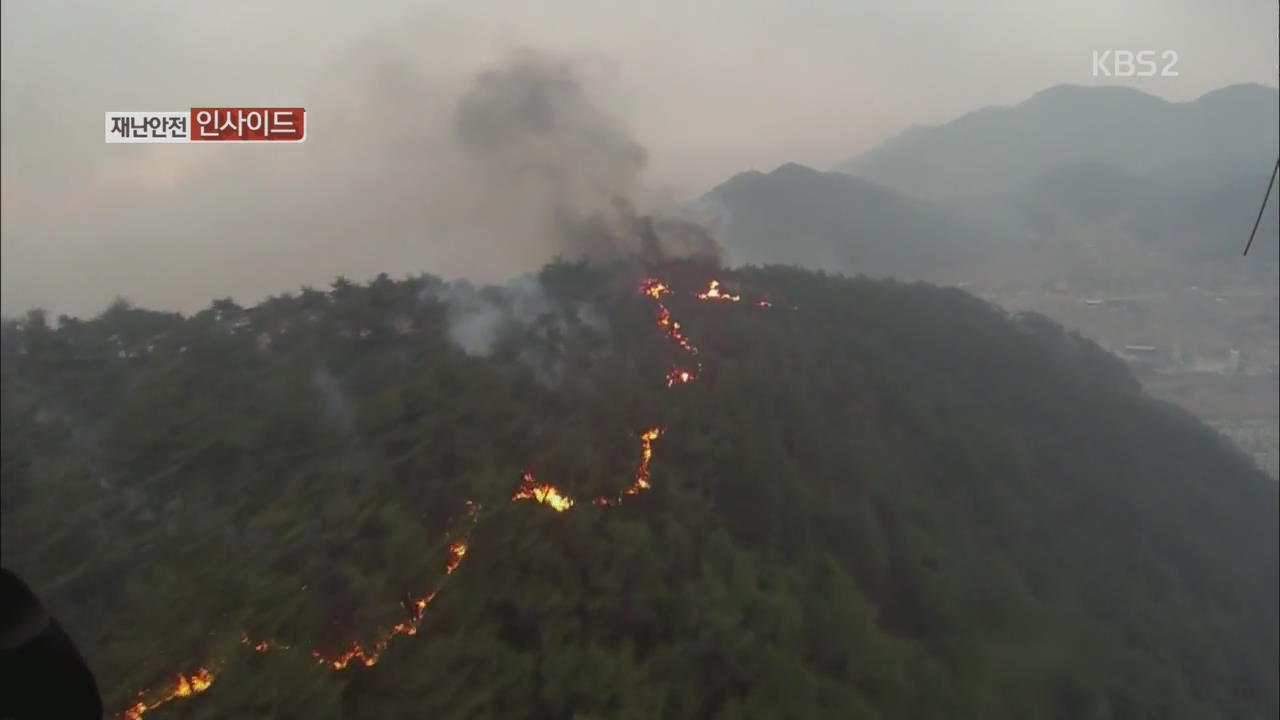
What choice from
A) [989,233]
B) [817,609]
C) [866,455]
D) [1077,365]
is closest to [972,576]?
[866,455]

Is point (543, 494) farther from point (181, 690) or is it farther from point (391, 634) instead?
point (181, 690)

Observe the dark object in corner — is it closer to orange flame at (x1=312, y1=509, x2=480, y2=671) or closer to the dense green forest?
the dense green forest

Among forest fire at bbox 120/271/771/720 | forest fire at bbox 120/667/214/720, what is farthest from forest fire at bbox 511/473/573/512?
forest fire at bbox 120/667/214/720

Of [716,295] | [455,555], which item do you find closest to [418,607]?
[455,555]

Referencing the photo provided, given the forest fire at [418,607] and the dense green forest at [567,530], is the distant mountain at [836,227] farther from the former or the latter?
the forest fire at [418,607]

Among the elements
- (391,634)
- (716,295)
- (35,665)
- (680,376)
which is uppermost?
(716,295)

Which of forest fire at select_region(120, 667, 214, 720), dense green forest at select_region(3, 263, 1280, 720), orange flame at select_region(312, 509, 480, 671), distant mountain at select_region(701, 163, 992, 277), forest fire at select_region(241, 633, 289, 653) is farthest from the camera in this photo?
distant mountain at select_region(701, 163, 992, 277)

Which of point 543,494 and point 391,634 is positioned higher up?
point 543,494
